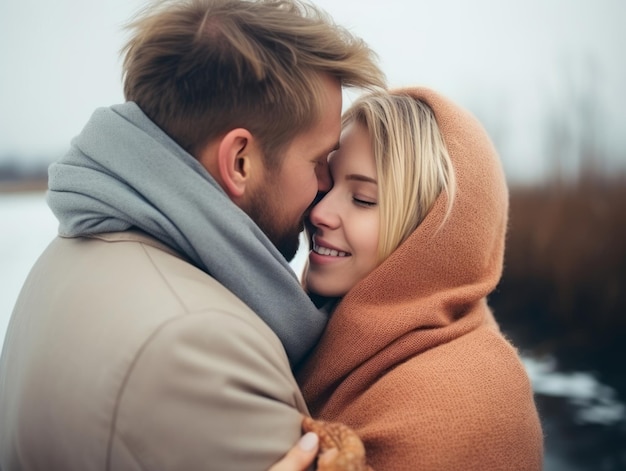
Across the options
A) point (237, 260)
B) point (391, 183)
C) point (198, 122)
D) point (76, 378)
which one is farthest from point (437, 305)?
point (76, 378)

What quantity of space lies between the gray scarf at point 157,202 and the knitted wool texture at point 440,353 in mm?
349

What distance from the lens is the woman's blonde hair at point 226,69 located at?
161cm

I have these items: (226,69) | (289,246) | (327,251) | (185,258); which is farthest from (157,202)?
(327,251)

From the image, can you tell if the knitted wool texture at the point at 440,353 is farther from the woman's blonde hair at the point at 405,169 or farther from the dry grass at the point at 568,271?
the dry grass at the point at 568,271

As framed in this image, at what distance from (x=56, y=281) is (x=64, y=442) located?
0.40 meters

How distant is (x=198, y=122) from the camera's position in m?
1.61

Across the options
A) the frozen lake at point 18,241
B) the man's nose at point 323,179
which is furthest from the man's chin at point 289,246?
the frozen lake at point 18,241

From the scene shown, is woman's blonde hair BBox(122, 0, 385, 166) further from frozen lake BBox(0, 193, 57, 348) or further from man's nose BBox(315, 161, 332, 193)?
frozen lake BBox(0, 193, 57, 348)

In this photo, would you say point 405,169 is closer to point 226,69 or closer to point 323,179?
point 323,179

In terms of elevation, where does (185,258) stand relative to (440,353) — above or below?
above

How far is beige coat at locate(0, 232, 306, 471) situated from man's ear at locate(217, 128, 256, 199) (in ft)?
1.03

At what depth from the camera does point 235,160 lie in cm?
168

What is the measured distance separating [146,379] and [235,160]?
71cm

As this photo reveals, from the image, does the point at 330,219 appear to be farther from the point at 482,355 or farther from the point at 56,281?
the point at 56,281
